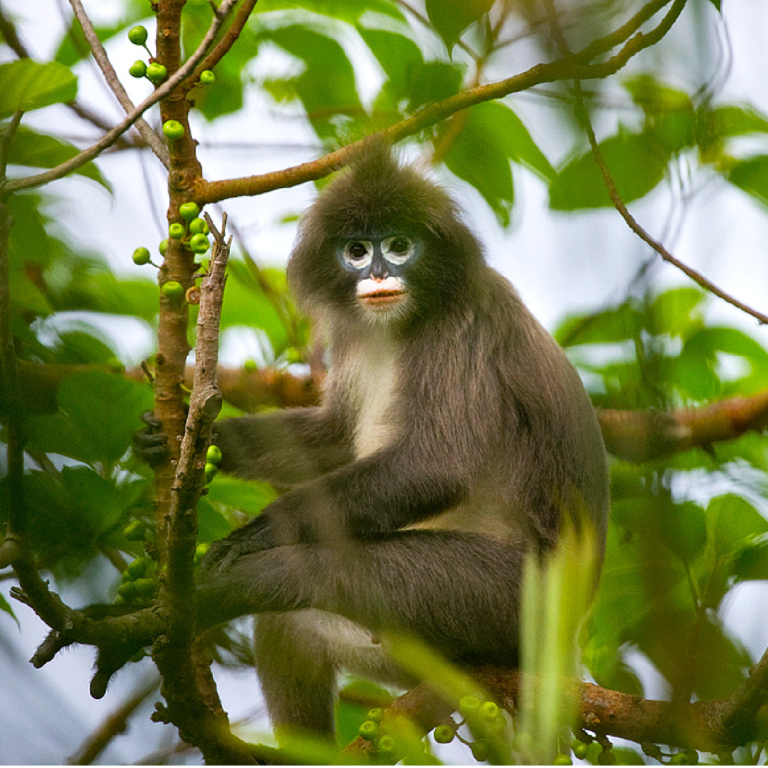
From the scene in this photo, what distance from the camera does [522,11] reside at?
703 millimetres

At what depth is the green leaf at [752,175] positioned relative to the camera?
181 cm

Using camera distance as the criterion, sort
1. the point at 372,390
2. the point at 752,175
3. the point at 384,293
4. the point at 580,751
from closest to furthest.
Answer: the point at 580,751
the point at 752,175
the point at 384,293
the point at 372,390

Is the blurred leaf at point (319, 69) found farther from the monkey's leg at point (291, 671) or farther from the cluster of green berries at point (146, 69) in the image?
the monkey's leg at point (291, 671)

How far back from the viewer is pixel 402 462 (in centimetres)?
353

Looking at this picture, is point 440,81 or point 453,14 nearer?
point 453,14

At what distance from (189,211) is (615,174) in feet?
6.44

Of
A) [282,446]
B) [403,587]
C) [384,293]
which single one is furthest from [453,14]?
[282,446]

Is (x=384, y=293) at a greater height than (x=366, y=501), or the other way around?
(x=384, y=293)

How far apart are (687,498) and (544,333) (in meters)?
3.14

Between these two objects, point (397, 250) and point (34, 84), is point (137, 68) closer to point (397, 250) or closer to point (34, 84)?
point (34, 84)

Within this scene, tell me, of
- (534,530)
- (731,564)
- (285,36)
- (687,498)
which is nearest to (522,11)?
(687,498)

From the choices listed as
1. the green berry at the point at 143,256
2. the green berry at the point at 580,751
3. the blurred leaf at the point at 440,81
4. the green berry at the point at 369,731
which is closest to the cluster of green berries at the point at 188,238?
the green berry at the point at 143,256

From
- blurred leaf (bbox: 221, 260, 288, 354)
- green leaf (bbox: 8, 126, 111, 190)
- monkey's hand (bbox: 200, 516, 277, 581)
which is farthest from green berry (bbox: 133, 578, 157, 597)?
blurred leaf (bbox: 221, 260, 288, 354)

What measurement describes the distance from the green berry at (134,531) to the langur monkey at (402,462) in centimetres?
76
